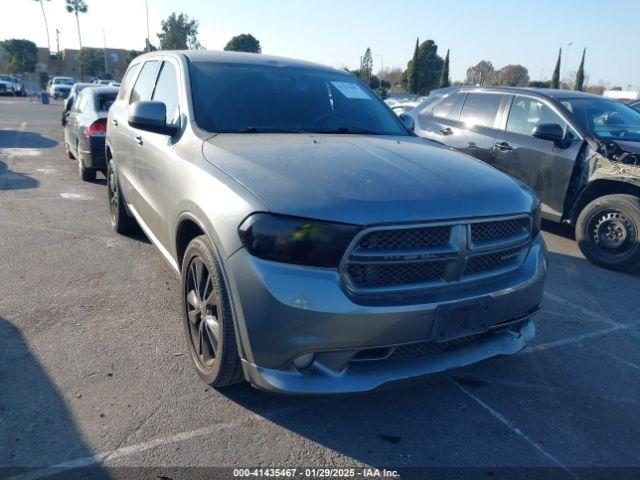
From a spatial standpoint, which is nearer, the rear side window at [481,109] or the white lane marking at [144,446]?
the white lane marking at [144,446]

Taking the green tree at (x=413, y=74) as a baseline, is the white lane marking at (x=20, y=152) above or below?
below

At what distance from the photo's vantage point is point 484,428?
280cm

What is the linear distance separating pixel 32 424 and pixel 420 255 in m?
2.14

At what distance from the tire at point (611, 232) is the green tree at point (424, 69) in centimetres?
5429

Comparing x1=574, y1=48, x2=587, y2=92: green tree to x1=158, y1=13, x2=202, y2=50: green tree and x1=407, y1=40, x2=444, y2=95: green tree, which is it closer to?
x1=407, y1=40, x2=444, y2=95: green tree

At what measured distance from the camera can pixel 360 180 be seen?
259 centimetres

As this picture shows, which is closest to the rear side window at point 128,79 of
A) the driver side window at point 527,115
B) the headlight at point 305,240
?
the headlight at point 305,240

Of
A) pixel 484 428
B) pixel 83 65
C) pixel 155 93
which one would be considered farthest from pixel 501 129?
pixel 83 65

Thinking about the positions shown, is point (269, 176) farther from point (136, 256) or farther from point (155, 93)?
point (136, 256)

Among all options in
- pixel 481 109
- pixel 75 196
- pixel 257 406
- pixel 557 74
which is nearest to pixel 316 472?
pixel 257 406

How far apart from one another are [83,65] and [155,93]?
80.8m

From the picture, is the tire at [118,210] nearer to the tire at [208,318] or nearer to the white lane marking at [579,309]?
the tire at [208,318]

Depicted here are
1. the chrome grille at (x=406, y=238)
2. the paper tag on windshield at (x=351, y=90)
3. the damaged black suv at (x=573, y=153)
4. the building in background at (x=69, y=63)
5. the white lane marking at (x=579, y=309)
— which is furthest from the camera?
the building in background at (x=69, y=63)

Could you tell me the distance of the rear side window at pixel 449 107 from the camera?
25.2ft
